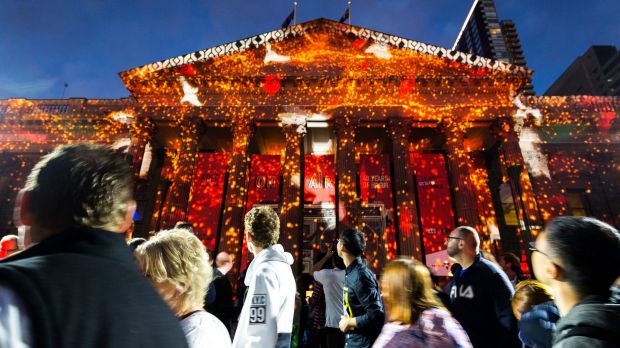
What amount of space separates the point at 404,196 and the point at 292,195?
15.6 feet

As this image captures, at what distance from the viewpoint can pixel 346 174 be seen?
1345cm

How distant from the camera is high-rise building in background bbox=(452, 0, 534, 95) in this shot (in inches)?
1745

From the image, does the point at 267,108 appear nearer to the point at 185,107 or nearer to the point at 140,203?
the point at 185,107

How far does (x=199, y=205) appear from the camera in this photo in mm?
13656

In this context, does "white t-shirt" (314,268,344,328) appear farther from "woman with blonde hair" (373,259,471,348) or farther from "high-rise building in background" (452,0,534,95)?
"high-rise building in background" (452,0,534,95)

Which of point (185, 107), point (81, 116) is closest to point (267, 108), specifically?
point (185, 107)

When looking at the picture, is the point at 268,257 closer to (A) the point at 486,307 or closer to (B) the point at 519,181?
(A) the point at 486,307

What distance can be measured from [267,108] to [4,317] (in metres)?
14.8

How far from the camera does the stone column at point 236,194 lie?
12227 millimetres

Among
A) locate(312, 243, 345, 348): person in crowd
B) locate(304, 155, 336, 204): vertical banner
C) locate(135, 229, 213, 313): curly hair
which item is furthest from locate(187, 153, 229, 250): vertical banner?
locate(135, 229, 213, 313): curly hair

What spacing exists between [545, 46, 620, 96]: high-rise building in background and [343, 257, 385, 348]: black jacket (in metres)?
51.9

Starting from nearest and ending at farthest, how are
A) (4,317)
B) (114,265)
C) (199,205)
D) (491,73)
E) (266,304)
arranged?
1. (4,317)
2. (114,265)
3. (266,304)
4. (199,205)
5. (491,73)

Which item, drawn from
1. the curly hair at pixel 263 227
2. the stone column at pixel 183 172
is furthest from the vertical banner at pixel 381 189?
the curly hair at pixel 263 227

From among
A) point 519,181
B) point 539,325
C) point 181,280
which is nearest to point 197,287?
Result: point 181,280
